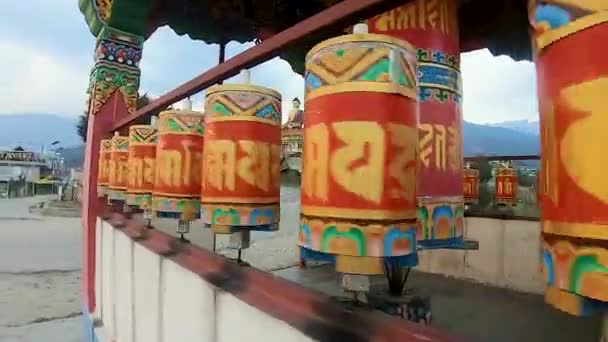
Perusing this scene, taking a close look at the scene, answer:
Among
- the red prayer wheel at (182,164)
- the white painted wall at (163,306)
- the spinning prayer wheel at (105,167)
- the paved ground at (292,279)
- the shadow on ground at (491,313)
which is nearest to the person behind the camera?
the white painted wall at (163,306)

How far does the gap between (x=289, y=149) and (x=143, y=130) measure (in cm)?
594

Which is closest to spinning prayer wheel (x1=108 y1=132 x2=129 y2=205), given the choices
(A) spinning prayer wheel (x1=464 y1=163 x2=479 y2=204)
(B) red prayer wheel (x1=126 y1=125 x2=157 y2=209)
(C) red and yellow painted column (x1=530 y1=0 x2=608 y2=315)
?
(B) red prayer wheel (x1=126 y1=125 x2=157 y2=209)

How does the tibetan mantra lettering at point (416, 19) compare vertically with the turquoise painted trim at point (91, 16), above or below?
below

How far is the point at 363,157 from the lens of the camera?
755 mm

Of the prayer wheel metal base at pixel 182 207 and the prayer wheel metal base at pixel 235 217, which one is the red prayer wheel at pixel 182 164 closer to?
the prayer wheel metal base at pixel 182 207

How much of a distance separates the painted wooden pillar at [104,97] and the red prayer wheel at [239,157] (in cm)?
247

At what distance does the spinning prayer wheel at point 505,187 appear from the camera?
16.5 ft

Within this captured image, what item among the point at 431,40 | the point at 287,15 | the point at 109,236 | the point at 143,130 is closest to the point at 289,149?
the point at 287,15

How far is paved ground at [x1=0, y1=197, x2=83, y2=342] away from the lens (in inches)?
179

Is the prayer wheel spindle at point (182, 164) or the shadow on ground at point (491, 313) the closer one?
the prayer wheel spindle at point (182, 164)

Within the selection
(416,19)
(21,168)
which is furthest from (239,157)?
(21,168)

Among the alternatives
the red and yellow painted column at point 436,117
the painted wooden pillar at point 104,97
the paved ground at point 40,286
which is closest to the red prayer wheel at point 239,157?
the red and yellow painted column at point 436,117

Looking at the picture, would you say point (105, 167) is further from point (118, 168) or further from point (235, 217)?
point (235, 217)

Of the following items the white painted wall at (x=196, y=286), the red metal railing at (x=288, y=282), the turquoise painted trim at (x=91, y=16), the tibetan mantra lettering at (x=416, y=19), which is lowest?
the white painted wall at (x=196, y=286)
